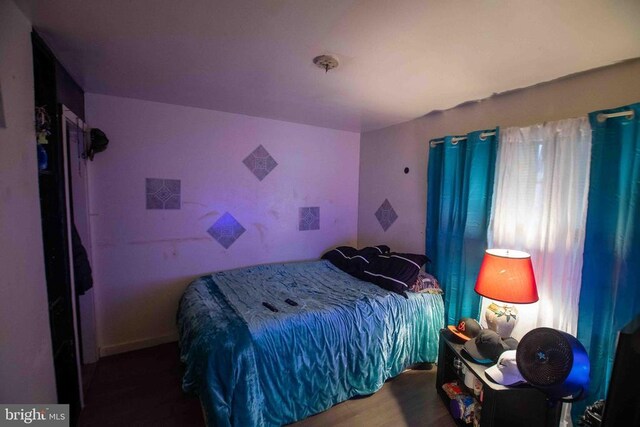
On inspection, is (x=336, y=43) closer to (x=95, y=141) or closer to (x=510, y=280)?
(x=510, y=280)

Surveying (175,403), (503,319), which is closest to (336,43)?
(503,319)

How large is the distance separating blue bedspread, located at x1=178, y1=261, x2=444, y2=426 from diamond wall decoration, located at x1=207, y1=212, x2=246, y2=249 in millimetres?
435

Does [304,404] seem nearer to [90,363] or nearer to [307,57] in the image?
[90,363]

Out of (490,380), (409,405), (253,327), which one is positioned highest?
(253,327)

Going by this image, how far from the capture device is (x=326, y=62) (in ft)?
5.22

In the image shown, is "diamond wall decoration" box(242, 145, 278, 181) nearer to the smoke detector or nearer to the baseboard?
the smoke detector

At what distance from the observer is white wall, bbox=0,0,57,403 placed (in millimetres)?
1033

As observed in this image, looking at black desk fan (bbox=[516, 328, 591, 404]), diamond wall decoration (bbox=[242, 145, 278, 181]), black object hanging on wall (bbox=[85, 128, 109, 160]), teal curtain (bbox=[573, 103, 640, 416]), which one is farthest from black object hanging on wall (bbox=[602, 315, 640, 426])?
black object hanging on wall (bbox=[85, 128, 109, 160])

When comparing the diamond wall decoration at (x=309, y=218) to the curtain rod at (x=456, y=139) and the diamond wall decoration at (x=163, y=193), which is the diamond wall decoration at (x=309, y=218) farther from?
the curtain rod at (x=456, y=139)

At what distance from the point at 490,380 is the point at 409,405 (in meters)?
0.73

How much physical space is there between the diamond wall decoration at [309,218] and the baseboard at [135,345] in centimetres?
179

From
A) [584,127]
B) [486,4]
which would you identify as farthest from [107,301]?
[584,127]

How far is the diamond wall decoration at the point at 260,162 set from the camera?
2945mm

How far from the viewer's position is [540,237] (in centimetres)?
181
